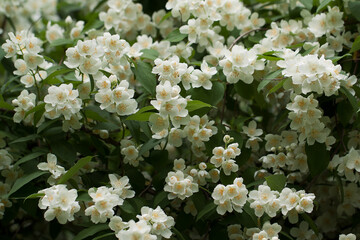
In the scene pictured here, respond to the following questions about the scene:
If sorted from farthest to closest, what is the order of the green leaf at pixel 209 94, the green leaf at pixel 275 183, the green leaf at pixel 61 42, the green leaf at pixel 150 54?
1. the green leaf at pixel 61 42
2. the green leaf at pixel 150 54
3. the green leaf at pixel 209 94
4. the green leaf at pixel 275 183

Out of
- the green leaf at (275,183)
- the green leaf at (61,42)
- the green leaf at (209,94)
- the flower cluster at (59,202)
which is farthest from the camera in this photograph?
the green leaf at (61,42)

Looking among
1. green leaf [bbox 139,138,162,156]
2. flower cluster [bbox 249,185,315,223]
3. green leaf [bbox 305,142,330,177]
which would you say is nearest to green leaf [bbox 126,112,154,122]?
green leaf [bbox 139,138,162,156]

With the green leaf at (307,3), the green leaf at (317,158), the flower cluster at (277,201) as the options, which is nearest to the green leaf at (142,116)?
the flower cluster at (277,201)

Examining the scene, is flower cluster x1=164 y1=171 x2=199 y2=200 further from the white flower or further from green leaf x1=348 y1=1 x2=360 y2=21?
green leaf x1=348 y1=1 x2=360 y2=21

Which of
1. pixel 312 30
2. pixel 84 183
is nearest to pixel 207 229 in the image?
pixel 84 183

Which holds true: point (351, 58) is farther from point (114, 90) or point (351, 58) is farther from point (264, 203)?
point (114, 90)

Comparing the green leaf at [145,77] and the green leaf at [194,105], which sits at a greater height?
the green leaf at [194,105]

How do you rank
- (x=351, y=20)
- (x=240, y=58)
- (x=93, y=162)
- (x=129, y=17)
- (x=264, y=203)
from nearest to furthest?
(x=264, y=203) → (x=240, y=58) → (x=93, y=162) → (x=351, y=20) → (x=129, y=17)

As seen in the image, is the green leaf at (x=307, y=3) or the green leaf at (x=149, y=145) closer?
the green leaf at (x=149, y=145)

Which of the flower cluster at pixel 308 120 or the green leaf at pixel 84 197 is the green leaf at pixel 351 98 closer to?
the flower cluster at pixel 308 120
